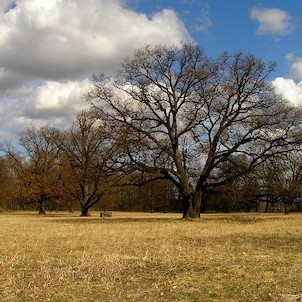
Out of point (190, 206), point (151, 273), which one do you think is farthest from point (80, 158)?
point (151, 273)

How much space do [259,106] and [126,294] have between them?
93.3 ft

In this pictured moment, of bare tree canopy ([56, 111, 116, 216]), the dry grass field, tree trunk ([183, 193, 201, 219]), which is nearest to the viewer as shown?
the dry grass field

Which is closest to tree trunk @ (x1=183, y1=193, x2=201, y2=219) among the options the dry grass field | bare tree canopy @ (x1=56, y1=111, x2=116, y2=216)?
bare tree canopy @ (x1=56, y1=111, x2=116, y2=216)

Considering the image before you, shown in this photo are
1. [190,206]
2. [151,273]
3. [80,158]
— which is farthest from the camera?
[80,158]

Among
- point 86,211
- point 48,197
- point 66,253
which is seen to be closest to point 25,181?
point 48,197

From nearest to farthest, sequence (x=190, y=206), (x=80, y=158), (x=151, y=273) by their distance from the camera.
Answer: (x=151, y=273)
(x=190, y=206)
(x=80, y=158)

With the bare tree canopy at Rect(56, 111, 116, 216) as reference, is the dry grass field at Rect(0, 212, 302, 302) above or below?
below

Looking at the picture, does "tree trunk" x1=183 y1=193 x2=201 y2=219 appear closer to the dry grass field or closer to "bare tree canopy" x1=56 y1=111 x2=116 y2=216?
"bare tree canopy" x1=56 y1=111 x2=116 y2=216

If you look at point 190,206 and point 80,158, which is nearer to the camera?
point 190,206

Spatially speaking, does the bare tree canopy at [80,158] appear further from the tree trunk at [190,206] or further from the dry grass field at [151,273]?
the dry grass field at [151,273]

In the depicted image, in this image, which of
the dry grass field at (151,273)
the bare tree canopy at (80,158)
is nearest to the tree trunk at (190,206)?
the bare tree canopy at (80,158)

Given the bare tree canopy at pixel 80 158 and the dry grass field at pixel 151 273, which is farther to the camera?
A: the bare tree canopy at pixel 80 158

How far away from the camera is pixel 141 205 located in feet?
328

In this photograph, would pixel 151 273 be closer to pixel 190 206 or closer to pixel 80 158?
pixel 190 206
